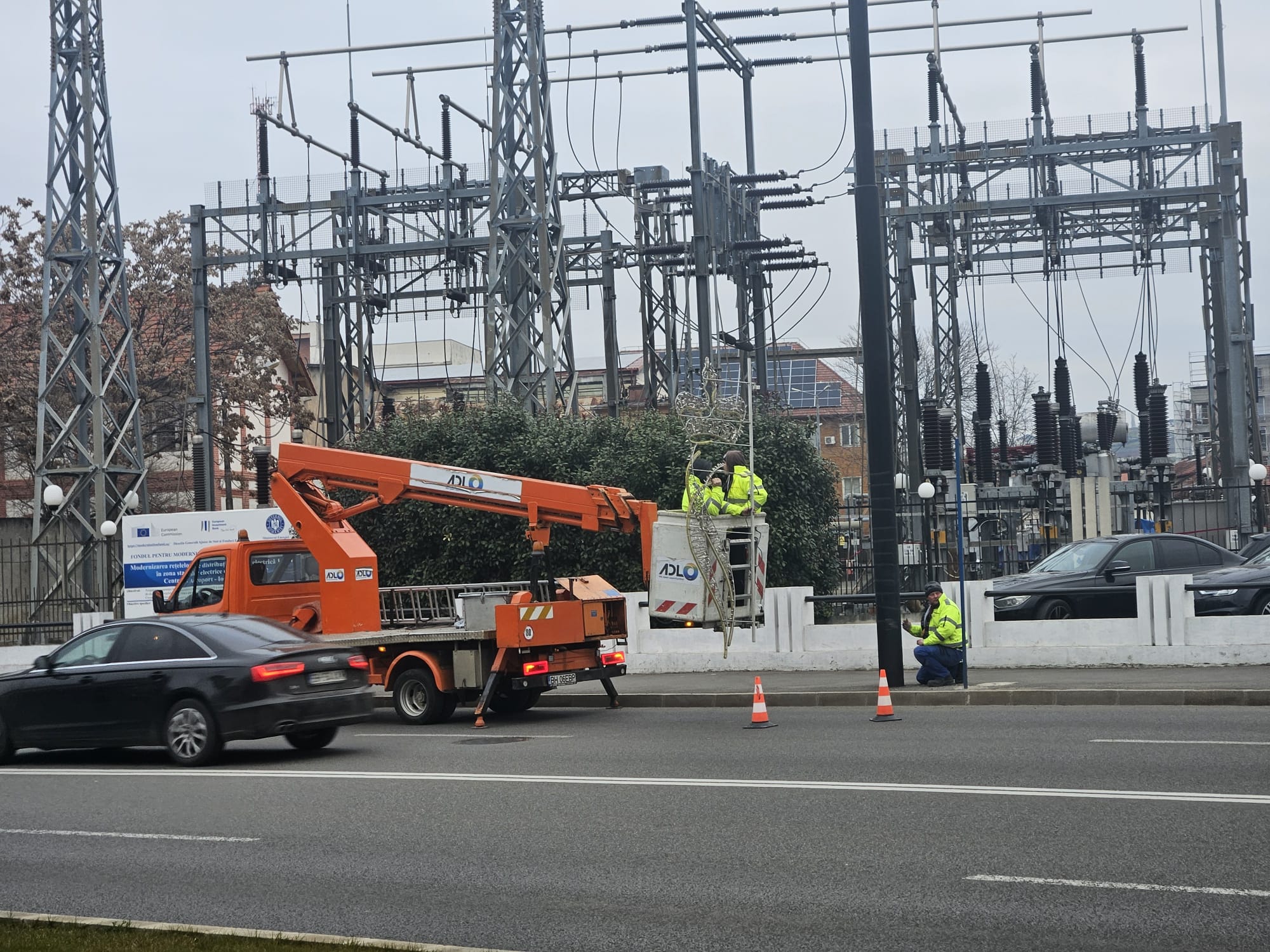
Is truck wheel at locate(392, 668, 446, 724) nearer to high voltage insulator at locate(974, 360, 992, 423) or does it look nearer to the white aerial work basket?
the white aerial work basket

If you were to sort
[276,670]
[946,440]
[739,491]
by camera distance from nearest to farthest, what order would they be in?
[276,670] → [739,491] → [946,440]

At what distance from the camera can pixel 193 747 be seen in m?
13.4

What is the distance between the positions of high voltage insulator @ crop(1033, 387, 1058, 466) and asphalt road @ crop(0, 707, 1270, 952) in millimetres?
21155

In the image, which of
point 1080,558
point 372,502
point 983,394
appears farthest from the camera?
point 983,394

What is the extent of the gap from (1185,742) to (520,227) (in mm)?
17619

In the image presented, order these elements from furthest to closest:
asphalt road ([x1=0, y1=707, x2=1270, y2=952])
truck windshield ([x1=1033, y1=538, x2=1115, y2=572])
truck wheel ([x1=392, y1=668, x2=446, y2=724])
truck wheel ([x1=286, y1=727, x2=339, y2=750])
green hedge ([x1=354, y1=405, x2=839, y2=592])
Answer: green hedge ([x1=354, y1=405, x2=839, y2=592]), truck windshield ([x1=1033, y1=538, x2=1115, y2=572]), truck wheel ([x1=392, y1=668, x2=446, y2=724]), truck wheel ([x1=286, y1=727, x2=339, y2=750]), asphalt road ([x1=0, y1=707, x2=1270, y2=952])

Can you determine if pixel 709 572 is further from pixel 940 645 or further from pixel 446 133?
pixel 446 133

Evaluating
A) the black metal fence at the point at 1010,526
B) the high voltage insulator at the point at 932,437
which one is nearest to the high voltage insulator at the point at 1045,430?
the black metal fence at the point at 1010,526

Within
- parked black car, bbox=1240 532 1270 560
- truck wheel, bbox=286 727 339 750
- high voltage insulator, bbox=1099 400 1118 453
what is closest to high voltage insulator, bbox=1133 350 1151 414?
high voltage insulator, bbox=1099 400 1118 453

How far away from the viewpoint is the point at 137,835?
9.74 m

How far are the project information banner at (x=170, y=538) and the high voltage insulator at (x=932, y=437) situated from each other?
13677 millimetres

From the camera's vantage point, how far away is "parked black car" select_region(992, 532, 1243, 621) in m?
20.8

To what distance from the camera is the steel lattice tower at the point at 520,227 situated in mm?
26000

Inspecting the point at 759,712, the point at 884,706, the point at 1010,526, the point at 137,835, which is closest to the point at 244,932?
the point at 137,835
